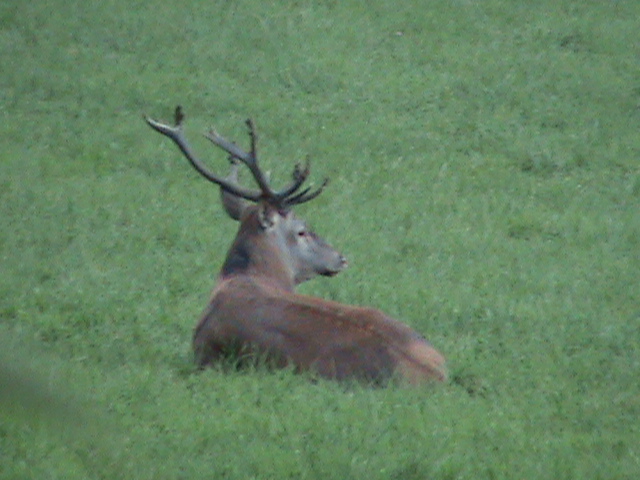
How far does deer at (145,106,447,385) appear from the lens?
6.29 m

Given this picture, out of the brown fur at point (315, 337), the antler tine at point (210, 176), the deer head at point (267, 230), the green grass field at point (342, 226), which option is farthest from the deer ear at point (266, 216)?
the brown fur at point (315, 337)

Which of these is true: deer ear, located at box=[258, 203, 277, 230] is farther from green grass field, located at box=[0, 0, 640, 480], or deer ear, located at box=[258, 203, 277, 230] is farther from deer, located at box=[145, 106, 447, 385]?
green grass field, located at box=[0, 0, 640, 480]

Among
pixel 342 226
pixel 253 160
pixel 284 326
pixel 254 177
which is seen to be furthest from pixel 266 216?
pixel 342 226

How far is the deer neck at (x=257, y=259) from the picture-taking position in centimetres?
795

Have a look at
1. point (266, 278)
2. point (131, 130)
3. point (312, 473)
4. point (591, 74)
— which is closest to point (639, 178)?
point (591, 74)

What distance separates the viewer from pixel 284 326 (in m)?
6.55

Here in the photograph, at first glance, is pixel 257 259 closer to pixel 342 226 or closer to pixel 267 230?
pixel 267 230

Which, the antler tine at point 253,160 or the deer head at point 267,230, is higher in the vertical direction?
the antler tine at point 253,160

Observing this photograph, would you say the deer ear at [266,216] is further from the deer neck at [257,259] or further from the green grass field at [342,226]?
the green grass field at [342,226]

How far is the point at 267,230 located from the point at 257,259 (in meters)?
0.29

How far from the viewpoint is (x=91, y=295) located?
8273 millimetres

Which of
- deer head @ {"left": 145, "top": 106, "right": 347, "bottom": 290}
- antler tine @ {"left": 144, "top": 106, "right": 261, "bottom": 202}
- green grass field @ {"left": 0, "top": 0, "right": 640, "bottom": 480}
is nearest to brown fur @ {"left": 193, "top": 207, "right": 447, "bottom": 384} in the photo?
green grass field @ {"left": 0, "top": 0, "right": 640, "bottom": 480}

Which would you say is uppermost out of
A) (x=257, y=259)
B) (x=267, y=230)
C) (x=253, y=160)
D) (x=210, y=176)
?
(x=253, y=160)

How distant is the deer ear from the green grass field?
766 mm
